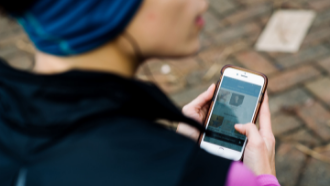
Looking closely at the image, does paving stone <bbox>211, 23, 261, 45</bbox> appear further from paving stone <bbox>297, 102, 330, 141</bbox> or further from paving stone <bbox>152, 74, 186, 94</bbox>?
paving stone <bbox>297, 102, 330, 141</bbox>

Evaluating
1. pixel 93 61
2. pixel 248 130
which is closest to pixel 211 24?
pixel 248 130

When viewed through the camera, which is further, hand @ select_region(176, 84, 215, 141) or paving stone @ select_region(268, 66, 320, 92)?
paving stone @ select_region(268, 66, 320, 92)

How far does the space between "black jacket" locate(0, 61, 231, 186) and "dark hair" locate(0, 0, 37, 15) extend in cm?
14

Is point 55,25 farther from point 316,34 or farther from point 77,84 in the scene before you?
point 316,34

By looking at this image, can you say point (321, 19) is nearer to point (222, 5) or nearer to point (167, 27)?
point (222, 5)

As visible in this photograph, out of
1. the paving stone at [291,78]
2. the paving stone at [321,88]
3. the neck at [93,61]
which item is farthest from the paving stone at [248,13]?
the neck at [93,61]

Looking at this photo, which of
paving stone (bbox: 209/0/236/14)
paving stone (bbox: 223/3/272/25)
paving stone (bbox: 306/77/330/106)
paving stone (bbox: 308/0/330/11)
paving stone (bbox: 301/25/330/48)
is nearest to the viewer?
paving stone (bbox: 306/77/330/106)

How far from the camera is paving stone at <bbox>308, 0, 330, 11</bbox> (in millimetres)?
3159

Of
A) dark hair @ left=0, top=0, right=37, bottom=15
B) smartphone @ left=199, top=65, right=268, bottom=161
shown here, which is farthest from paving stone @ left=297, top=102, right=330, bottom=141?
dark hair @ left=0, top=0, right=37, bottom=15

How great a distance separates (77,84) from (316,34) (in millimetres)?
2582

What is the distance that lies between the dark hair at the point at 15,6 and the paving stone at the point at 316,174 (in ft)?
5.93

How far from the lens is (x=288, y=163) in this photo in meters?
2.23

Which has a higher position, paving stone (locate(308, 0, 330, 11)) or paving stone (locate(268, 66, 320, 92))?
paving stone (locate(308, 0, 330, 11))

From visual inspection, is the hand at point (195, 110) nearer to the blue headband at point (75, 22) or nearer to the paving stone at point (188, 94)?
the blue headband at point (75, 22)
